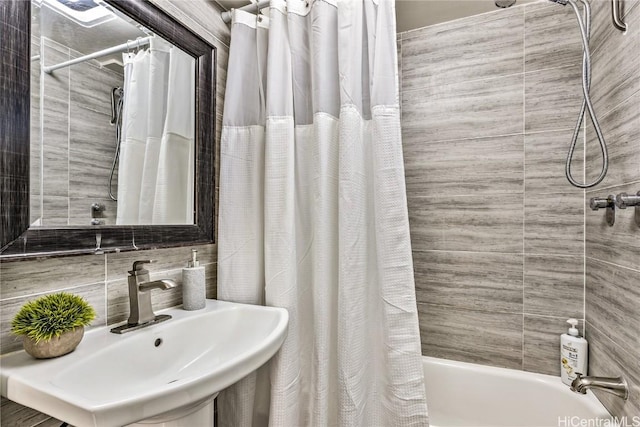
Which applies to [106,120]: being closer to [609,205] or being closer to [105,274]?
[105,274]

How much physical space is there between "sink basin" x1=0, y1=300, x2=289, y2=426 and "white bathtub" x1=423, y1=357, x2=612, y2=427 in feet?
3.19

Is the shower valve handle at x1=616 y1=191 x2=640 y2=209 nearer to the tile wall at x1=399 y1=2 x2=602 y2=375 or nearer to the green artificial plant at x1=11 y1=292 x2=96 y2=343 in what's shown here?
the tile wall at x1=399 y1=2 x2=602 y2=375

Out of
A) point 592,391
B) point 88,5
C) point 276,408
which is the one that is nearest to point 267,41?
point 88,5

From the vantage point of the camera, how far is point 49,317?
0.76 meters

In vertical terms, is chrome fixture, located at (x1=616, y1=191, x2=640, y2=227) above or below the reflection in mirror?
below

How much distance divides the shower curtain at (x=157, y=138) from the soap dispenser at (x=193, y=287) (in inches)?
7.5

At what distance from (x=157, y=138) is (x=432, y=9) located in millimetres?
1351

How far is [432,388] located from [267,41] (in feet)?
5.82

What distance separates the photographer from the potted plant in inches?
29.1

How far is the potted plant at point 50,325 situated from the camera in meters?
0.74

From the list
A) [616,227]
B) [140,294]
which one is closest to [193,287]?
[140,294]

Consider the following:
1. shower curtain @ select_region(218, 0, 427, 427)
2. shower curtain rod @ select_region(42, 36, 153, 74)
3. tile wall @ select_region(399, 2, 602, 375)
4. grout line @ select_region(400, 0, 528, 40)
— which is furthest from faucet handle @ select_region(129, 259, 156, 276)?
grout line @ select_region(400, 0, 528, 40)

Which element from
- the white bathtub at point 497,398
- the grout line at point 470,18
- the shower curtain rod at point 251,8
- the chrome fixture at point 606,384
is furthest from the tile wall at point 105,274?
the chrome fixture at point 606,384

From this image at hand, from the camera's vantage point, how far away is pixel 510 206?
1544mm
